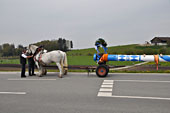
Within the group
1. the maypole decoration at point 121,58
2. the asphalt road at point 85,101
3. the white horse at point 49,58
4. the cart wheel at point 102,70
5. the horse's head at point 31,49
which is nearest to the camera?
the asphalt road at point 85,101

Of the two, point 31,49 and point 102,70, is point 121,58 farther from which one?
point 31,49

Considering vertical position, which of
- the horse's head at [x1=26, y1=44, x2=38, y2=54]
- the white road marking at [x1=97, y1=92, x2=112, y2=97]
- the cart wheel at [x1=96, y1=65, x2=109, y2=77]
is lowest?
the white road marking at [x1=97, y1=92, x2=112, y2=97]

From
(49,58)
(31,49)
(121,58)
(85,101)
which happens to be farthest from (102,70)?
(31,49)

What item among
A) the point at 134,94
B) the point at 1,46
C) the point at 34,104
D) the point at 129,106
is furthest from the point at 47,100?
the point at 1,46

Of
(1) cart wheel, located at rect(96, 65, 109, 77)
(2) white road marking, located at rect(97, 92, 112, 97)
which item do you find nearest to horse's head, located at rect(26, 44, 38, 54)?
(1) cart wheel, located at rect(96, 65, 109, 77)

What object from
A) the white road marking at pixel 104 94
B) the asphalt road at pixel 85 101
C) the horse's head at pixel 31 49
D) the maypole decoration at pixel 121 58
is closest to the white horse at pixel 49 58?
Result: the horse's head at pixel 31 49

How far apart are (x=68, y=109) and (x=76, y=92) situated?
1.55m

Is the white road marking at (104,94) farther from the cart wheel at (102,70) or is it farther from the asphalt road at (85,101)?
the cart wheel at (102,70)

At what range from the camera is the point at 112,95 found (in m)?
5.04

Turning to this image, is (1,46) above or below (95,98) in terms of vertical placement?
above

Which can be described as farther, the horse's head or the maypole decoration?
the horse's head

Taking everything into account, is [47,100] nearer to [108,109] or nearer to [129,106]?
[108,109]

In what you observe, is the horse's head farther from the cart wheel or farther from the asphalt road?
the cart wheel

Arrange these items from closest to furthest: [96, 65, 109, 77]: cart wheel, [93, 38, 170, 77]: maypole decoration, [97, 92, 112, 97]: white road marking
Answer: [97, 92, 112, 97]: white road marking
[93, 38, 170, 77]: maypole decoration
[96, 65, 109, 77]: cart wheel
